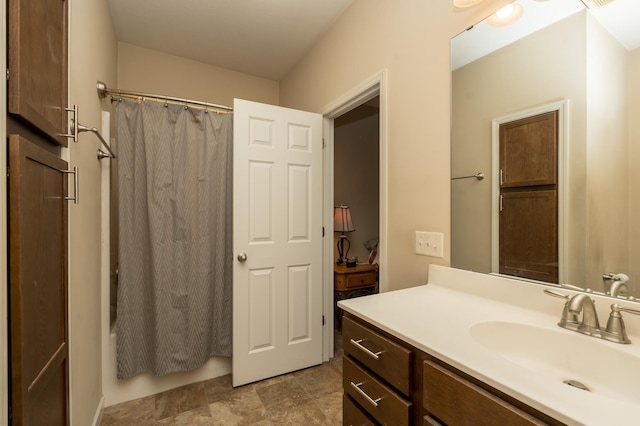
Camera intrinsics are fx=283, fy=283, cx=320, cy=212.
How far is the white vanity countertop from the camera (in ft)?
1.65

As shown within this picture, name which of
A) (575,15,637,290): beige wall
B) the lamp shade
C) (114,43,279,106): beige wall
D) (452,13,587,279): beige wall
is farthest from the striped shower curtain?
(575,15,637,290): beige wall

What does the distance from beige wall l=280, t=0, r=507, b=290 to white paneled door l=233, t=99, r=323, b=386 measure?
0.66 m

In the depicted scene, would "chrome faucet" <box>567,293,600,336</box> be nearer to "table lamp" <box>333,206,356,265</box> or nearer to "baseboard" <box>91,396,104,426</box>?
"baseboard" <box>91,396,104,426</box>

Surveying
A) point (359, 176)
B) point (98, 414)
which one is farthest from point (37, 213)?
point (359, 176)

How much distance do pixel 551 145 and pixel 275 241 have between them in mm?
1605

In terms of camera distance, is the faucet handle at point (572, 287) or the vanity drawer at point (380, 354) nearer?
the vanity drawer at point (380, 354)

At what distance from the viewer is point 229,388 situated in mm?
1914

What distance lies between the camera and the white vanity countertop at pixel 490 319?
501 millimetres

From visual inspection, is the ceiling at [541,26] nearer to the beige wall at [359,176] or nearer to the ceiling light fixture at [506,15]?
the ceiling light fixture at [506,15]

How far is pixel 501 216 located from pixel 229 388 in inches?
76.4

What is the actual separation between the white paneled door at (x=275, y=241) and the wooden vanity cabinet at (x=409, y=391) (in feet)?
3.49

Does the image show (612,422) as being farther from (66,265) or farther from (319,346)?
(319,346)

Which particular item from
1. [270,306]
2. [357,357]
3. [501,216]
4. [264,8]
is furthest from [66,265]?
[264,8]

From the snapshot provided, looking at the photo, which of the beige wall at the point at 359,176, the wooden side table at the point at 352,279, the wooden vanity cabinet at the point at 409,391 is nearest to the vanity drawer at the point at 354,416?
the wooden vanity cabinet at the point at 409,391
